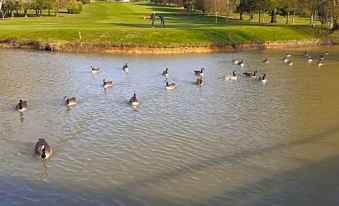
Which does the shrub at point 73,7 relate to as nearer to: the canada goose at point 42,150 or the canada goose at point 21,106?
the canada goose at point 21,106

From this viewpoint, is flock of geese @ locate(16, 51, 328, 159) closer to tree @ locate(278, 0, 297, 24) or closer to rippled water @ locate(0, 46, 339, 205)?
rippled water @ locate(0, 46, 339, 205)

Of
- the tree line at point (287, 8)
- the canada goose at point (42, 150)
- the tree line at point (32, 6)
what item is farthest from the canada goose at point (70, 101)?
the tree line at point (32, 6)

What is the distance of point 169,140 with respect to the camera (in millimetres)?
21594

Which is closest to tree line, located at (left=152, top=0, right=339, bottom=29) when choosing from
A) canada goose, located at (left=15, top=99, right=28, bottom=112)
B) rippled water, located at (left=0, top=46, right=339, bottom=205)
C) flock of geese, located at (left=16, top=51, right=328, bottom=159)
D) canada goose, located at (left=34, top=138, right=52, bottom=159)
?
flock of geese, located at (left=16, top=51, right=328, bottom=159)

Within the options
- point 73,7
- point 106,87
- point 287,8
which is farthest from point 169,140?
point 73,7

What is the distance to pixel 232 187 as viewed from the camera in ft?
54.1

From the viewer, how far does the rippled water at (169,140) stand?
52.5 feet

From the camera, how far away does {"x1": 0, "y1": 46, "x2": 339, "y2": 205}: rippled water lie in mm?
15992

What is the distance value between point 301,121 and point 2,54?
34.2 metres

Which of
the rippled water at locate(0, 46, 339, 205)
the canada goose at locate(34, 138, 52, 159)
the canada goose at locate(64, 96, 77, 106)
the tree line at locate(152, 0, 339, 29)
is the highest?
the tree line at locate(152, 0, 339, 29)

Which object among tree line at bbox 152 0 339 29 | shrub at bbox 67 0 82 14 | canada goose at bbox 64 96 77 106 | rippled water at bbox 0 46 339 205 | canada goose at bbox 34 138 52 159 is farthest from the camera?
shrub at bbox 67 0 82 14

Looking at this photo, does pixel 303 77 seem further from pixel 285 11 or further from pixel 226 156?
pixel 285 11

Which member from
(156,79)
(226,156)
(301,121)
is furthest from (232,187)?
(156,79)

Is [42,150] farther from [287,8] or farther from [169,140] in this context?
[287,8]
